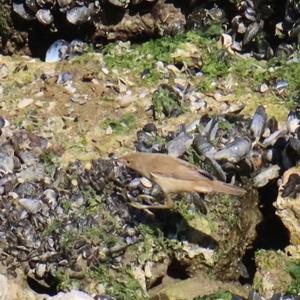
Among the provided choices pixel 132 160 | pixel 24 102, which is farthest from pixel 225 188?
pixel 24 102

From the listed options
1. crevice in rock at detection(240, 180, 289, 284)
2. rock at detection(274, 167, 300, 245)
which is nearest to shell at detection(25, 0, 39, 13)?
crevice in rock at detection(240, 180, 289, 284)

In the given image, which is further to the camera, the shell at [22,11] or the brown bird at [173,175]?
the shell at [22,11]

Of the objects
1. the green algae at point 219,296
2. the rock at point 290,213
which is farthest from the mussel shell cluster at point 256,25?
the green algae at point 219,296

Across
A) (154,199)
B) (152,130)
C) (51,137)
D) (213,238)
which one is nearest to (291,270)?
(213,238)

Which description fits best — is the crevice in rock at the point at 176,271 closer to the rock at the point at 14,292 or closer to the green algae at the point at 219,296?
the green algae at the point at 219,296

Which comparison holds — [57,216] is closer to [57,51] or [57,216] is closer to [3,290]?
[3,290]
